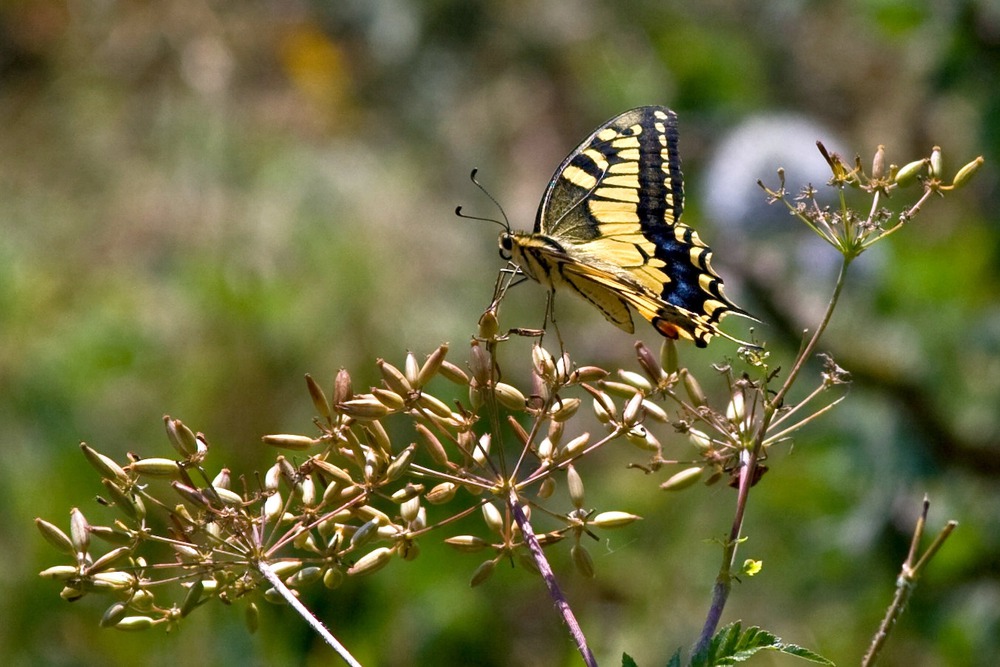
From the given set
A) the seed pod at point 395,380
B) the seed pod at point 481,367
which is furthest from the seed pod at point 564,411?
the seed pod at point 395,380

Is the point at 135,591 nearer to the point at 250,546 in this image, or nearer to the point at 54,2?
the point at 250,546

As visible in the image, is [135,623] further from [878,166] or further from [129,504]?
[878,166]

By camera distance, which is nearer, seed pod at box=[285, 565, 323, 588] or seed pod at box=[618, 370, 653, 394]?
seed pod at box=[285, 565, 323, 588]

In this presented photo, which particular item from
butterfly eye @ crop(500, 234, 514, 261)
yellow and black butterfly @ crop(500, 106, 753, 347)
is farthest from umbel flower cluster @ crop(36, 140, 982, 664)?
butterfly eye @ crop(500, 234, 514, 261)

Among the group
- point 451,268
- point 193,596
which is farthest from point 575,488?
point 451,268

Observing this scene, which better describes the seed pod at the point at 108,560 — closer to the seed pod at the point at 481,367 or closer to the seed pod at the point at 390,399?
the seed pod at the point at 390,399

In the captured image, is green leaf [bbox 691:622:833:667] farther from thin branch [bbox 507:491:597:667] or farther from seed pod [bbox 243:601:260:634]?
seed pod [bbox 243:601:260:634]
